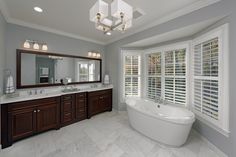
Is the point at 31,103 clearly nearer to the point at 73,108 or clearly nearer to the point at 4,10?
the point at 73,108

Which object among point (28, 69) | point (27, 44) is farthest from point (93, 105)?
point (27, 44)

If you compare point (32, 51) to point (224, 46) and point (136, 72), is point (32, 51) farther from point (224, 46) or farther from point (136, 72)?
point (224, 46)

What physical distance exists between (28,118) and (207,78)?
402 centimetres

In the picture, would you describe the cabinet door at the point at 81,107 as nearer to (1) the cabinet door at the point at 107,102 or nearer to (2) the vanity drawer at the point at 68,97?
(2) the vanity drawer at the point at 68,97

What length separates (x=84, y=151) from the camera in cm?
212

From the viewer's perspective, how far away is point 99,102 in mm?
3941

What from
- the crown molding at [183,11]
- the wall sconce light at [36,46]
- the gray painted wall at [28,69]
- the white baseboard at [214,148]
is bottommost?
the white baseboard at [214,148]

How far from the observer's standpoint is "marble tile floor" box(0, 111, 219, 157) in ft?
6.66

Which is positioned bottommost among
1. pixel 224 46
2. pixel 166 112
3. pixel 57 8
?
pixel 166 112

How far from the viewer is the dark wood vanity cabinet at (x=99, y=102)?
3672 mm

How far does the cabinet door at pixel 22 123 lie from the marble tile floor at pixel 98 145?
177 mm

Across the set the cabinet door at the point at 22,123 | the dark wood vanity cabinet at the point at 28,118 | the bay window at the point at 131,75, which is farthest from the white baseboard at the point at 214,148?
the cabinet door at the point at 22,123

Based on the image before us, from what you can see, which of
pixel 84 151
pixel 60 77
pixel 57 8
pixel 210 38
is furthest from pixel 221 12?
pixel 60 77

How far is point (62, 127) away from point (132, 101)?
7.03 ft
